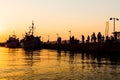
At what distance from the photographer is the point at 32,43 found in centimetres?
19362

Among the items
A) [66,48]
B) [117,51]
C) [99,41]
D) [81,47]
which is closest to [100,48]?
[99,41]

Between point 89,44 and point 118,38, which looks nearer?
point 118,38

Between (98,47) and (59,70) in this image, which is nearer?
(59,70)

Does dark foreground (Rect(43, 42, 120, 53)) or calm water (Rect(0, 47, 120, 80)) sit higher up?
dark foreground (Rect(43, 42, 120, 53))

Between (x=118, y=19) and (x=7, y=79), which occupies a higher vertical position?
(x=118, y=19)

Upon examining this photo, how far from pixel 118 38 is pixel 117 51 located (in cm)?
1932

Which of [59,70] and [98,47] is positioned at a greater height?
[98,47]

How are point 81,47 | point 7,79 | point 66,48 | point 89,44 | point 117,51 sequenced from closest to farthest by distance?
1. point 7,79
2. point 117,51
3. point 89,44
4. point 81,47
5. point 66,48

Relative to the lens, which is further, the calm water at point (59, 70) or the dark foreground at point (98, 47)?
the dark foreground at point (98, 47)

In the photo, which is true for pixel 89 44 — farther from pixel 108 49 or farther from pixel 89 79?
pixel 89 79

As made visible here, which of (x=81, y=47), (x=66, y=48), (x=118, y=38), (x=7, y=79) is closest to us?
(x=7, y=79)

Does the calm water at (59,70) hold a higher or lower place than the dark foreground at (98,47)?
lower

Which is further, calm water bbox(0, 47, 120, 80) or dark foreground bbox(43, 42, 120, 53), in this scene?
dark foreground bbox(43, 42, 120, 53)

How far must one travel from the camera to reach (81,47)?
5866 inches
